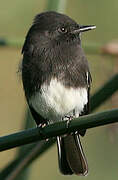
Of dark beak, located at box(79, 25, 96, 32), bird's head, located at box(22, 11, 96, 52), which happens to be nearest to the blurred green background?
bird's head, located at box(22, 11, 96, 52)

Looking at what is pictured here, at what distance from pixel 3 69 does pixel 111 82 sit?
10.2ft

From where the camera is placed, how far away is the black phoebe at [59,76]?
3.55 metres

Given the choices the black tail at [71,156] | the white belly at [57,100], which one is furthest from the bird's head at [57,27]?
the black tail at [71,156]

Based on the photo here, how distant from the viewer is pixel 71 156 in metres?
3.85

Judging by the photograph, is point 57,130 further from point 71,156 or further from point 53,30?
point 53,30

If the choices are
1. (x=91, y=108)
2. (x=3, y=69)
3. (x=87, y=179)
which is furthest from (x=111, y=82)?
(x=3, y=69)

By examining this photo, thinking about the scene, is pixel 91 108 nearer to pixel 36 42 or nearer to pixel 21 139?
pixel 21 139

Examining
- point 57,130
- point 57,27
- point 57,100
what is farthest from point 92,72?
point 57,130

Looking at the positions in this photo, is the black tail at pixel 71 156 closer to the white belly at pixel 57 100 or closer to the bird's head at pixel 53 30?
the white belly at pixel 57 100

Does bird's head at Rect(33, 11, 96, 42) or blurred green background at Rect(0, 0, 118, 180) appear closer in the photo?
bird's head at Rect(33, 11, 96, 42)

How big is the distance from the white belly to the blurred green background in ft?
3.89

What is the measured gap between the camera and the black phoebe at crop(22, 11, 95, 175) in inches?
140

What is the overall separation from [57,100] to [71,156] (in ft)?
1.62

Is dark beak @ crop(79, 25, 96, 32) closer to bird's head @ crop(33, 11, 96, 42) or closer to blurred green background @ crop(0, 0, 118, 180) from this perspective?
bird's head @ crop(33, 11, 96, 42)
